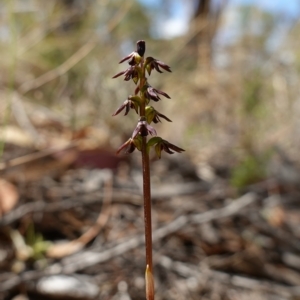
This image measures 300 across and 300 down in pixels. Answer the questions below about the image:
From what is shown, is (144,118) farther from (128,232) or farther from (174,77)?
(174,77)

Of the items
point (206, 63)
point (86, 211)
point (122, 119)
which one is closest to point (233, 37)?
point (206, 63)

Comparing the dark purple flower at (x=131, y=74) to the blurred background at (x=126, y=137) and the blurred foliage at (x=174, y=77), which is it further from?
the blurred foliage at (x=174, y=77)

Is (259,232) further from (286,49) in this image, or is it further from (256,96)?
(286,49)

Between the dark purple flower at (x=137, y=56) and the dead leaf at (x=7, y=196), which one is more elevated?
the dead leaf at (x=7, y=196)

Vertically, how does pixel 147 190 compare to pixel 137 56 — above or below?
below

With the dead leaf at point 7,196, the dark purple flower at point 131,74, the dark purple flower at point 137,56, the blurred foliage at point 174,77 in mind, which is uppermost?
the blurred foliage at point 174,77

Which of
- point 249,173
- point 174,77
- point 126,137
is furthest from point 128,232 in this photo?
point 174,77

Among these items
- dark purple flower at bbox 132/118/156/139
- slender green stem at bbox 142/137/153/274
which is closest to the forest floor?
slender green stem at bbox 142/137/153/274

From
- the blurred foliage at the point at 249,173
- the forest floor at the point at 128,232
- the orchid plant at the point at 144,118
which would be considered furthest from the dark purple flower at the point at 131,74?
the blurred foliage at the point at 249,173
